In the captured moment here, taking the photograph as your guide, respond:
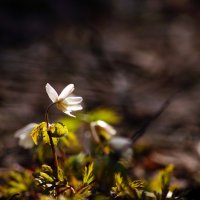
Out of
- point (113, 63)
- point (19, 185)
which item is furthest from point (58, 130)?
point (113, 63)

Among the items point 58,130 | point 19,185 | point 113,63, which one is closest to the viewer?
point 58,130

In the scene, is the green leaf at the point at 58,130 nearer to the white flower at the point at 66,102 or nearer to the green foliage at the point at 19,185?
the white flower at the point at 66,102

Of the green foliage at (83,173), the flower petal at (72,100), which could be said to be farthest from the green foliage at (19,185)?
the flower petal at (72,100)

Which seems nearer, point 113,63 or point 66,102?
point 66,102

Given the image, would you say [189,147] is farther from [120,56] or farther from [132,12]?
[132,12]

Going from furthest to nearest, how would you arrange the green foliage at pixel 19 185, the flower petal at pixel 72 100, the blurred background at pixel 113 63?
the blurred background at pixel 113 63 < the green foliage at pixel 19 185 < the flower petal at pixel 72 100

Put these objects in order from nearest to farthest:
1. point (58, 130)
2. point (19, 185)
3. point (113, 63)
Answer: point (58, 130) < point (19, 185) < point (113, 63)

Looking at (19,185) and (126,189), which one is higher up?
(19,185)

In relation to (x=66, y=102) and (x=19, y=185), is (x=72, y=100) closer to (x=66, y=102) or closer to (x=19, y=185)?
(x=66, y=102)
